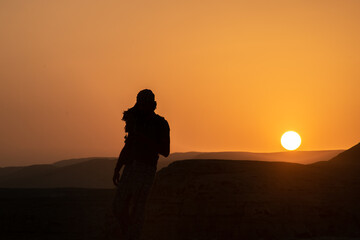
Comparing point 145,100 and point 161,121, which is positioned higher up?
point 145,100

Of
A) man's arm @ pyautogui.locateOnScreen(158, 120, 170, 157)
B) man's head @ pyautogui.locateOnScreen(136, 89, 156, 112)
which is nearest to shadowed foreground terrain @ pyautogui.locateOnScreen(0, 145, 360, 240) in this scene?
man's arm @ pyautogui.locateOnScreen(158, 120, 170, 157)

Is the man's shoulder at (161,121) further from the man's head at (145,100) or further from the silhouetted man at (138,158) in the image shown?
the man's head at (145,100)

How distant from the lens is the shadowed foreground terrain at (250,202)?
11828 millimetres

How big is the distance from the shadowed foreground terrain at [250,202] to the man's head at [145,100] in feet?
19.1

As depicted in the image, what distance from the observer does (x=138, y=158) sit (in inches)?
253

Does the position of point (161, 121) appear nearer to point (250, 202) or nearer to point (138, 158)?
point (138, 158)

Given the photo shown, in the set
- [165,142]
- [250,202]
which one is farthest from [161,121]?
[250,202]

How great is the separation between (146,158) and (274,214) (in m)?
6.19

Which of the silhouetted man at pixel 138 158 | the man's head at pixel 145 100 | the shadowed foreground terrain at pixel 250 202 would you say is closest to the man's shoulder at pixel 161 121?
the silhouetted man at pixel 138 158

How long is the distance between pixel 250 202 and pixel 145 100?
20.7 feet

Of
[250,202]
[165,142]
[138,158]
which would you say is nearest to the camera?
[138,158]

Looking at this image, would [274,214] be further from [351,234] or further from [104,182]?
[104,182]

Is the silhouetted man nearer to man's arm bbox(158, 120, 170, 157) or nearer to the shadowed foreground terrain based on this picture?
man's arm bbox(158, 120, 170, 157)

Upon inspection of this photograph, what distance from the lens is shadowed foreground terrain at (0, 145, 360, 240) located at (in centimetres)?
1183
